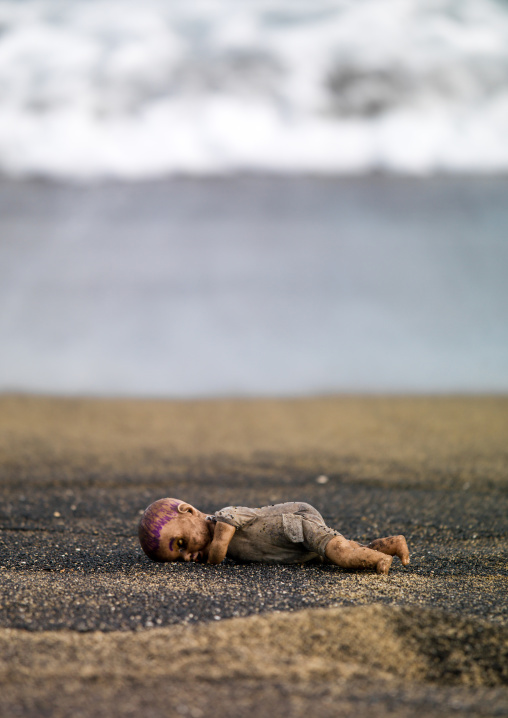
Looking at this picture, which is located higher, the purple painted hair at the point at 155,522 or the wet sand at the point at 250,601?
the purple painted hair at the point at 155,522

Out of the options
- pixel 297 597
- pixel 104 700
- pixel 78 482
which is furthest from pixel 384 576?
pixel 78 482

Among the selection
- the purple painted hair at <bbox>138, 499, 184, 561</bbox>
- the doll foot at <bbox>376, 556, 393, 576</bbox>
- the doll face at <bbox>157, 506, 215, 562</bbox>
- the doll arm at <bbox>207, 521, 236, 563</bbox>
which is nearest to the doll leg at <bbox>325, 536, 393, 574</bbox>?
the doll foot at <bbox>376, 556, 393, 576</bbox>

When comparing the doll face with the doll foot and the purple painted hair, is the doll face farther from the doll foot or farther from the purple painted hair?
the doll foot

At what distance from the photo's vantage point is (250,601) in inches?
77.3

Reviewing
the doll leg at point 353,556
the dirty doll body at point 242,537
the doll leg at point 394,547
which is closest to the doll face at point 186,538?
the dirty doll body at point 242,537

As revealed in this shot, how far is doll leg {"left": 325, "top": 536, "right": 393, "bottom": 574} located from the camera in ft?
7.53

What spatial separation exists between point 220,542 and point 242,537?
108 mm

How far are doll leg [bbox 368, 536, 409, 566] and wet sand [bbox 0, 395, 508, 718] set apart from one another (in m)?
0.07

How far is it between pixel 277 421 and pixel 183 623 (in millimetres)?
5265

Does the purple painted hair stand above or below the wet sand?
above

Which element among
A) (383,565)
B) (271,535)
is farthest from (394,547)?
(271,535)

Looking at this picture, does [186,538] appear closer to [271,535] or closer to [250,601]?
[271,535]

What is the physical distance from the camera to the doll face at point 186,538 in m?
2.43

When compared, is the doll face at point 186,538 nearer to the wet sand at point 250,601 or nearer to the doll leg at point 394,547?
the wet sand at point 250,601
